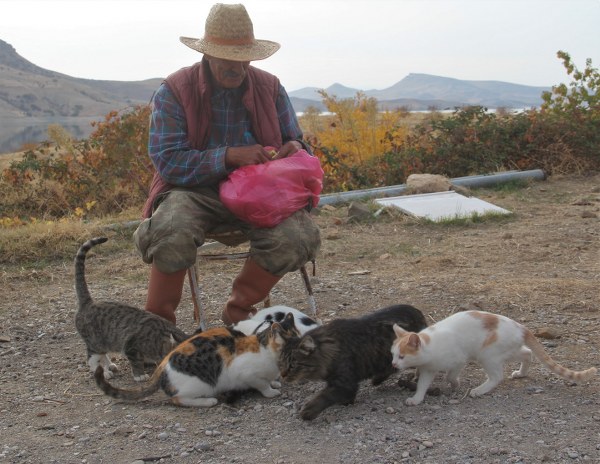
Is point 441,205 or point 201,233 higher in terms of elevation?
point 201,233

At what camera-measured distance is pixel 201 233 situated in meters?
4.23

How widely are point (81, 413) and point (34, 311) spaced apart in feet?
6.81

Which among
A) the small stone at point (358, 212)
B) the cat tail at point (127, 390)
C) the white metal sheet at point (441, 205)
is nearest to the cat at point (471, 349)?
the cat tail at point (127, 390)

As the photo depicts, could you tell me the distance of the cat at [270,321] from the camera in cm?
399

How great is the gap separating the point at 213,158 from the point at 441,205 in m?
4.14

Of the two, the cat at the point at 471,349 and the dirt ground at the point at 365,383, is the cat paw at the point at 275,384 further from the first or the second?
the cat at the point at 471,349

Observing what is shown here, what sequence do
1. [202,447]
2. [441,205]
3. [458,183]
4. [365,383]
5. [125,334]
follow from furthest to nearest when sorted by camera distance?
[458,183] < [441,205] < [125,334] < [365,383] < [202,447]

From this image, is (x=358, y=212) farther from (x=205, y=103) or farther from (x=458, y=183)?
(x=205, y=103)

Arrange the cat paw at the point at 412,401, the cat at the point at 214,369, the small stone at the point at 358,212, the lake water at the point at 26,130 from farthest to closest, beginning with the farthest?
the lake water at the point at 26,130, the small stone at the point at 358,212, the cat at the point at 214,369, the cat paw at the point at 412,401

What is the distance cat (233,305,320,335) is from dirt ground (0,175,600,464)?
0.40m

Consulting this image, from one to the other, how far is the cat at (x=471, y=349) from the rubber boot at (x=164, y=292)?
1.44m

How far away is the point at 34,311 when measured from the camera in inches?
213

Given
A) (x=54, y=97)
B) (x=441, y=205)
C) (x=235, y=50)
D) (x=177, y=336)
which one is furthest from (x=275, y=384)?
(x=54, y=97)

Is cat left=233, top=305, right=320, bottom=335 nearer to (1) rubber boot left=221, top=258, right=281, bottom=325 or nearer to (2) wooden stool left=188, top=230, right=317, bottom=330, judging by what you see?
(1) rubber boot left=221, top=258, right=281, bottom=325
